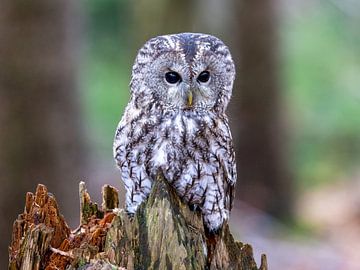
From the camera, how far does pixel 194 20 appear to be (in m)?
13.6

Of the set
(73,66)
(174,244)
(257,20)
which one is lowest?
(174,244)

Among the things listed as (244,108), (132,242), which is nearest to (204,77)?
(132,242)

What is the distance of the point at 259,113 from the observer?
39.7ft

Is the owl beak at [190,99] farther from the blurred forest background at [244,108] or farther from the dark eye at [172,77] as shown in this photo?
the blurred forest background at [244,108]

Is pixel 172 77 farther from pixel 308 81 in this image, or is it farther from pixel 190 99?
pixel 308 81

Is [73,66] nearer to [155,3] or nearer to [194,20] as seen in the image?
[194,20]

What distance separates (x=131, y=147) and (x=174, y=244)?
76 cm

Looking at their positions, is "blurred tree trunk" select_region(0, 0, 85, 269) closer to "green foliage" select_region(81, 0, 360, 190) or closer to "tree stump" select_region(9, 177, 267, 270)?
"tree stump" select_region(9, 177, 267, 270)

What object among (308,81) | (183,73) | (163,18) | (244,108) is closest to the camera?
(183,73)

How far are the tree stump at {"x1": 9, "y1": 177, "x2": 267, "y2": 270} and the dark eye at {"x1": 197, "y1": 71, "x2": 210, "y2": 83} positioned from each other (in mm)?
575

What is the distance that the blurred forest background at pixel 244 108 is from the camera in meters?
7.25

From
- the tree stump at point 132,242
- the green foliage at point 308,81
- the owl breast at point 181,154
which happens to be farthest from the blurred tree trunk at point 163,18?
the tree stump at point 132,242

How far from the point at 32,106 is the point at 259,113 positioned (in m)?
5.37

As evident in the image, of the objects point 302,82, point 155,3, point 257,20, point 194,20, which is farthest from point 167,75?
point 302,82
